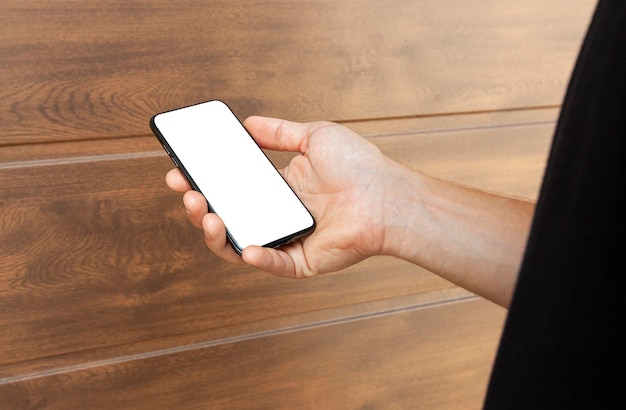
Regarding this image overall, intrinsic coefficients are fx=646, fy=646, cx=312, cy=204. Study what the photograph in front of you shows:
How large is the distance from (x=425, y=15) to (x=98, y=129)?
1.14ft

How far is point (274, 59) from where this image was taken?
0.61 meters

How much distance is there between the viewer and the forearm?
1.60ft

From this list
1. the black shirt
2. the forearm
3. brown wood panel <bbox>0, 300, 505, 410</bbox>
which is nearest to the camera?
the black shirt

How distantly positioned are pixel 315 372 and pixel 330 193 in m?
0.29

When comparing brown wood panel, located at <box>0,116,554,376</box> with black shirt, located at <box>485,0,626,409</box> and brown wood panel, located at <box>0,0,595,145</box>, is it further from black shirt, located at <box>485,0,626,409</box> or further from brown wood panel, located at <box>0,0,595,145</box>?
black shirt, located at <box>485,0,626,409</box>

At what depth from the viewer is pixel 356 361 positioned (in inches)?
30.1

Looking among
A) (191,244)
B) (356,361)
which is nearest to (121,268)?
(191,244)

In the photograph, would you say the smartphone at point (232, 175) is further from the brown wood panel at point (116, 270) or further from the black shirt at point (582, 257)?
the black shirt at point (582, 257)

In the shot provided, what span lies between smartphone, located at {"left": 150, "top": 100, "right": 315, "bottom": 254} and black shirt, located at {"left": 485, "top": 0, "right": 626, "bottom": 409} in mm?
256

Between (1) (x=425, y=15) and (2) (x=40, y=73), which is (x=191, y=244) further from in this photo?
(1) (x=425, y=15)

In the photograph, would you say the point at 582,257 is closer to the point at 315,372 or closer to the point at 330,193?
the point at 330,193

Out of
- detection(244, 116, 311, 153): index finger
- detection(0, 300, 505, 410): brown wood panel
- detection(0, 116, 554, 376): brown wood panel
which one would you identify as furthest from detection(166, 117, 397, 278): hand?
detection(0, 300, 505, 410): brown wood panel

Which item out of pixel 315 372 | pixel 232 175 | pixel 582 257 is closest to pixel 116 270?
pixel 232 175

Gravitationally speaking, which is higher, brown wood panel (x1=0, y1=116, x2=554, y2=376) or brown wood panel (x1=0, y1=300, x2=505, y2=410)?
brown wood panel (x1=0, y1=116, x2=554, y2=376)
